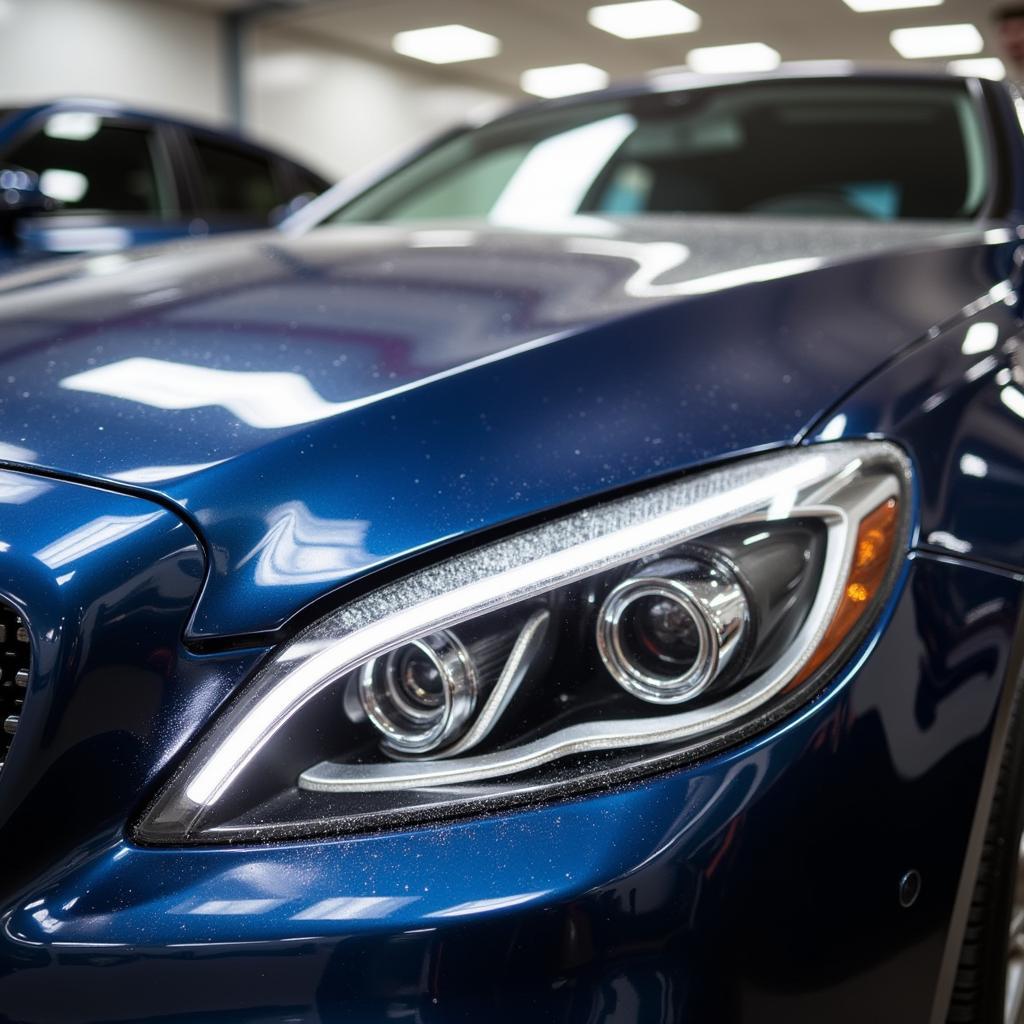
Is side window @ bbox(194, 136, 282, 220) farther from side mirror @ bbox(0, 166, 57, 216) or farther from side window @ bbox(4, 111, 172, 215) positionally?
side mirror @ bbox(0, 166, 57, 216)

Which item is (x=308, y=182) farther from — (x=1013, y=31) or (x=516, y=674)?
(x=516, y=674)

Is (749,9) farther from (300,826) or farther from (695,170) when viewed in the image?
(300,826)

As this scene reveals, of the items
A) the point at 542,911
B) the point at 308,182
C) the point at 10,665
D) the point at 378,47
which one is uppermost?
the point at 378,47

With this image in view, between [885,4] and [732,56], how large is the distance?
267 centimetres

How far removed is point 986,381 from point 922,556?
0.27 meters

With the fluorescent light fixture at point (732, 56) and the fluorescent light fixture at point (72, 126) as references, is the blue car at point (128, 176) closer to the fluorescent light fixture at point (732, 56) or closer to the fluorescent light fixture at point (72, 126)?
the fluorescent light fixture at point (72, 126)

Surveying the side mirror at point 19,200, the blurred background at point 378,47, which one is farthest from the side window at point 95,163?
the blurred background at point 378,47

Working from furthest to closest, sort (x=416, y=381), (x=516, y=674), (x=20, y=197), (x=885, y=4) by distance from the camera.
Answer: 1. (x=885, y=4)
2. (x=20, y=197)
3. (x=416, y=381)
4. (x=516, y=674)

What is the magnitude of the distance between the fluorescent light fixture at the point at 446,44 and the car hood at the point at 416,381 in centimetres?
1271

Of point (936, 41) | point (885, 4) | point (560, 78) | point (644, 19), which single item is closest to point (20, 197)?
point (644, 19)

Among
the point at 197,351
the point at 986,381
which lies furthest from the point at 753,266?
the point at 197,351

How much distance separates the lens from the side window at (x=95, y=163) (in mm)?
4086

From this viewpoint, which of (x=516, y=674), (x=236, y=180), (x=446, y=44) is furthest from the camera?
(x=446, y=44)

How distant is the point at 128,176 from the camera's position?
4.45 meters
